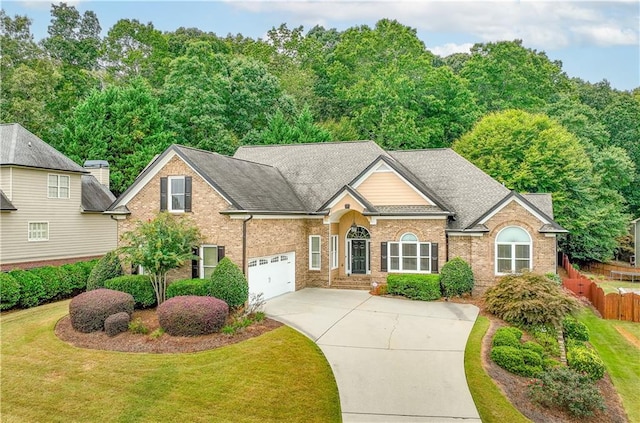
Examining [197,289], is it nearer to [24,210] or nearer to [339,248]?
[339,248]

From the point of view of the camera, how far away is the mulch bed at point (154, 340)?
511 inches

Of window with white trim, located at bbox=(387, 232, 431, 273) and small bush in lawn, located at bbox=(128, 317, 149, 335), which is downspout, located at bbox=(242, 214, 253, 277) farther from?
window with white trim, located at bbox=(387, 232, 431, 273)

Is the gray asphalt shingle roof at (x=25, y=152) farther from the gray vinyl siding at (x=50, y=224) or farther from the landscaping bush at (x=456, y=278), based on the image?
the landscaping bush at (x=456, y=278)

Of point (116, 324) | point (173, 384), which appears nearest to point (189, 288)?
point (116, 324)

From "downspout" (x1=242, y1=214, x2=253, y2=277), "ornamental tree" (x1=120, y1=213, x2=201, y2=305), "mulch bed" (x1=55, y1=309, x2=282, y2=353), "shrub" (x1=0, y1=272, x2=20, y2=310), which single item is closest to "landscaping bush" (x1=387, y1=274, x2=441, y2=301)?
"downspout" (x1=242, y1=214, x2=253, y2=277)

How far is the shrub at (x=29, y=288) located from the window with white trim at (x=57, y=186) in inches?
206

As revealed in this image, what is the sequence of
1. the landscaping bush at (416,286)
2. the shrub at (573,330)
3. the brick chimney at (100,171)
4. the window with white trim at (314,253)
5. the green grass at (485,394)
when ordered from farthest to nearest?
the brick chimney at (100,171), the window with white trim at (314,253), the landscaping bush at (416,286), the shrub at (573,330), the green grass at (485,394)

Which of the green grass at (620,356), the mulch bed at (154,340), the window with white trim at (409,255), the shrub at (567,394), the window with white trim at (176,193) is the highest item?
the window with white trim at (176,193)

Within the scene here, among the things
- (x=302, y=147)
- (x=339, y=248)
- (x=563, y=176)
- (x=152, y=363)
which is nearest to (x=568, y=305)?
(x=339, y=248)

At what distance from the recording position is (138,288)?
16812mm

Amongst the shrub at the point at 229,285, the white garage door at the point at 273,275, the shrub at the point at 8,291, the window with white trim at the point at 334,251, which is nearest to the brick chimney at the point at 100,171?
the shrub at the point at 8,291

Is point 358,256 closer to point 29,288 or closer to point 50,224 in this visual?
point 29,288

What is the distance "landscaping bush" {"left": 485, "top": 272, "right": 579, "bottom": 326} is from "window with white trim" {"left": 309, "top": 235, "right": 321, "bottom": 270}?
8.46 meters

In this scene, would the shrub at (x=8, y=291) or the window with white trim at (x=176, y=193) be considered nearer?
the window with white trim at (x=176, y=193)
